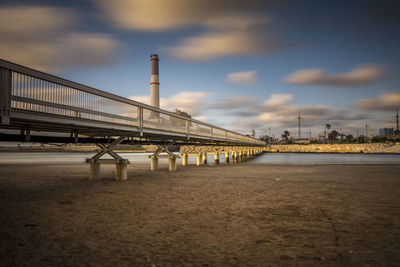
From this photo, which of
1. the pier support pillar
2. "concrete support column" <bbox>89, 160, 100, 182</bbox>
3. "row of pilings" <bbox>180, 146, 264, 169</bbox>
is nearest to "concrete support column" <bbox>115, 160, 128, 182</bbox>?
the pier support pillar

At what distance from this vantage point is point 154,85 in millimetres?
86188

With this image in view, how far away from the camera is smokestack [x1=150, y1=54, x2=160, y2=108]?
85250mm

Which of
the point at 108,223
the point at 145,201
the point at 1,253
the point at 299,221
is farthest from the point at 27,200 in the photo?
the point at 299,221

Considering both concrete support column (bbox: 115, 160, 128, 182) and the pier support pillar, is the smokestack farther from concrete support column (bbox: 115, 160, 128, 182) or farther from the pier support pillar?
concrete support column (bbox: 115, 160, 128, 182)

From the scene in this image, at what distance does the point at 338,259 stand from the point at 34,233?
22.0 ft

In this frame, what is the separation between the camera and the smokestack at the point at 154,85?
85250 millimetres

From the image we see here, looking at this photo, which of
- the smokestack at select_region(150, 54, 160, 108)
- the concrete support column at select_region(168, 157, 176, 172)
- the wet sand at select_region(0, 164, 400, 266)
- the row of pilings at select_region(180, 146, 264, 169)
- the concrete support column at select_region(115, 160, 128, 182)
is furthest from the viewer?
the smokestack at select_region(150, 54, 160, 108)

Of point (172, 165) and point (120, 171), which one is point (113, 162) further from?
point (172, 165)

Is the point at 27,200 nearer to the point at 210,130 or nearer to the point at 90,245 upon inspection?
the point at 90,245

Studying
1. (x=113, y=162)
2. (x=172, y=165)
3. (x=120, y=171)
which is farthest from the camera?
(x=172, y=165)

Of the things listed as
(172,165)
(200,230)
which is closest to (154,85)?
(172,165)

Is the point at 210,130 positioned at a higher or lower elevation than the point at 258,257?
higher

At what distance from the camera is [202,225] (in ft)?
24.3

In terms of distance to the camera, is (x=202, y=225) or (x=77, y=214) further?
(x=77, y=214)
